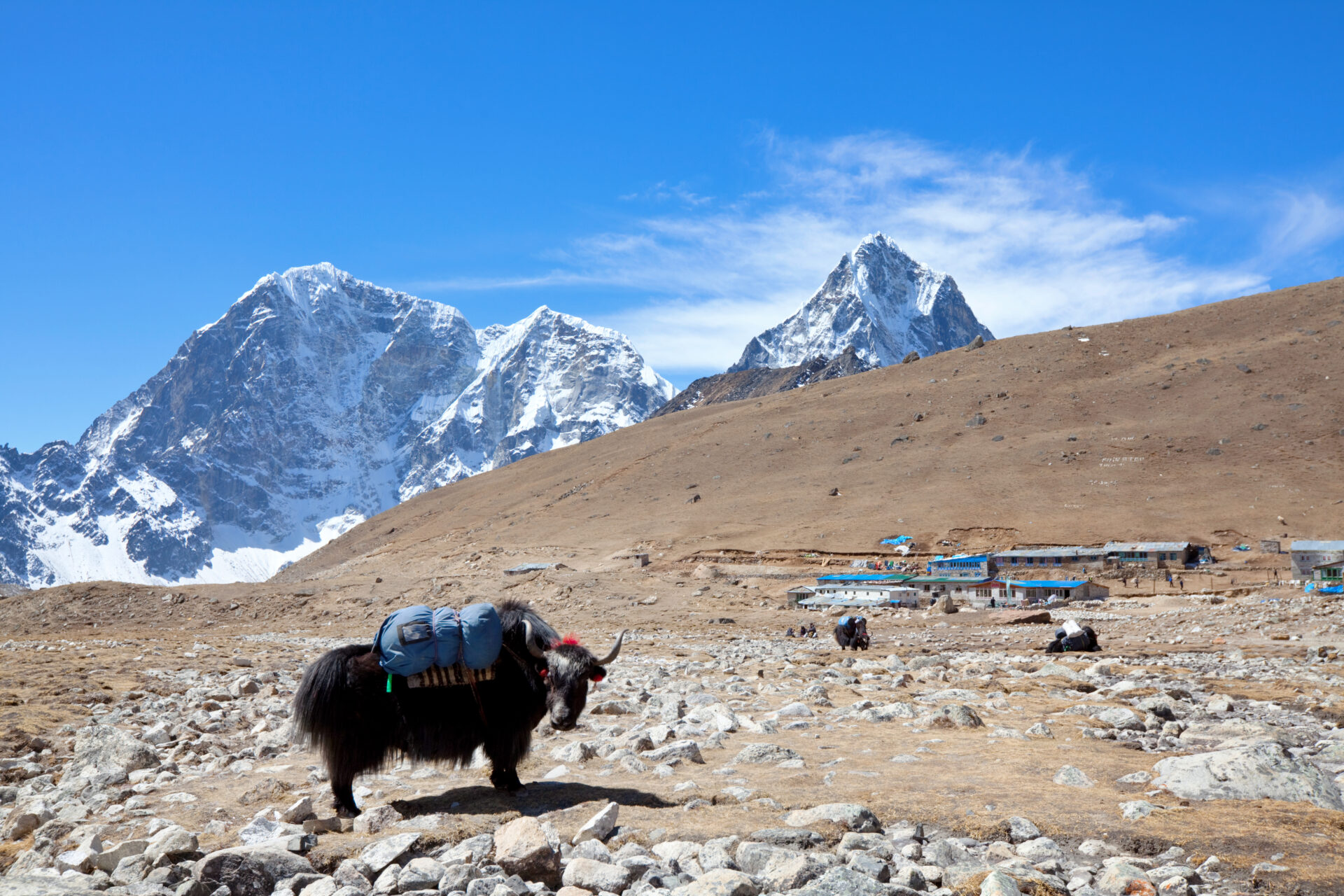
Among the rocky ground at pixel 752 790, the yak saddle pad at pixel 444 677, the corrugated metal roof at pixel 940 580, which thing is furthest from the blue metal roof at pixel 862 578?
the yak saddle pad at pixel 444 677

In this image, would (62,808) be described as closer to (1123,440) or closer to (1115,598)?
(1115,598)

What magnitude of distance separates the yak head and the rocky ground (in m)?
0.55

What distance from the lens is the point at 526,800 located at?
6.31 metres

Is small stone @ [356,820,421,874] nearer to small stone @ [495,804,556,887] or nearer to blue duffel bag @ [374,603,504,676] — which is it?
small stone @ [495,804,556,887]

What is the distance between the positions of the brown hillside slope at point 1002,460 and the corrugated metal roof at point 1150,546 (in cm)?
231

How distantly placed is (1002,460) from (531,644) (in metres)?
60.1

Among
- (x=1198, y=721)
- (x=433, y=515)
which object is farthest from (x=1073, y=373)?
(x=1198, y=721)

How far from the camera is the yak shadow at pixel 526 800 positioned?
5.99 m

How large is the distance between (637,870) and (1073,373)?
80.5 m

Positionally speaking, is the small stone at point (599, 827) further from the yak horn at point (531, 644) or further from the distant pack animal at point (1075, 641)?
the distant pack animal at point (1075, 641)

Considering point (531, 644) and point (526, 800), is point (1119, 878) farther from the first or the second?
point (531, 644)

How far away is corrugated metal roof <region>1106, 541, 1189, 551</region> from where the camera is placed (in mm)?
43000

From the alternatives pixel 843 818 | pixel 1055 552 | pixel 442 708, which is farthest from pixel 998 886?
pixel 1055 552

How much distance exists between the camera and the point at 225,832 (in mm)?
5719
